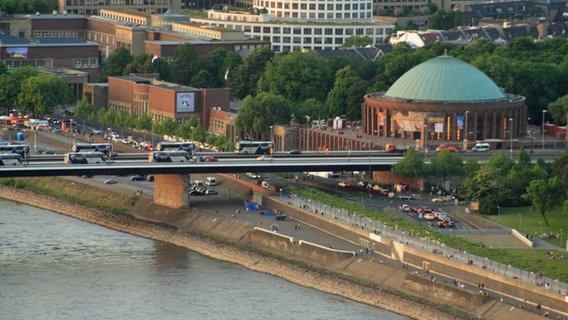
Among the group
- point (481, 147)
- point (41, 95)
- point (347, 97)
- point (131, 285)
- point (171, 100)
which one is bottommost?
point (131, 285)

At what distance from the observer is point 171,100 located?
180 meters

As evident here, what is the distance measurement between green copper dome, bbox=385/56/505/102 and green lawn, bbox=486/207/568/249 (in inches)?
914

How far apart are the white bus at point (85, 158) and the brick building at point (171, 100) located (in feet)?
107

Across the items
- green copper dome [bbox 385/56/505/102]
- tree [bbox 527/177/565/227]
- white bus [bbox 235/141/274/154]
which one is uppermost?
green copper dome [bbox 385/56/505/102]

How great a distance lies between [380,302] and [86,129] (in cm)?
6424

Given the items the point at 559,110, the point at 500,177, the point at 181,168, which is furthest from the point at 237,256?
the point at 559,110

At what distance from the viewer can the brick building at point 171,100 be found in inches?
7072

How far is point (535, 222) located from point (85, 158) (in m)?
28.0

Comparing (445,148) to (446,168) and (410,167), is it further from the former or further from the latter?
(410,167)

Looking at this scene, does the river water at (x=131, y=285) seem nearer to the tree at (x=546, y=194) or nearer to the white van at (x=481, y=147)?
the tree at (x=546, y=194)

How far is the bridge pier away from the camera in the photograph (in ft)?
481

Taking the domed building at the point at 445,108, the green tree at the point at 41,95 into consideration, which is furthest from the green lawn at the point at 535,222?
the green tree at the point at 41,95

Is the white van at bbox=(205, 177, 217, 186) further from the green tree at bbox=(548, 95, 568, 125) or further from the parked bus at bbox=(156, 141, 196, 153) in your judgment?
the green tree at bbox=(548, 95, 568, 125)

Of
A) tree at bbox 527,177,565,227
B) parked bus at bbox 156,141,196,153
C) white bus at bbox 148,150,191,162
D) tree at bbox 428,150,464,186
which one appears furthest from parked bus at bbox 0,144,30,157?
tree at bbox 527,177,565,227
